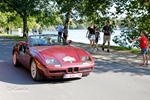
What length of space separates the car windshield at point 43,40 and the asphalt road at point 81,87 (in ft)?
3.29

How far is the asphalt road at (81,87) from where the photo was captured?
5066 millimetres

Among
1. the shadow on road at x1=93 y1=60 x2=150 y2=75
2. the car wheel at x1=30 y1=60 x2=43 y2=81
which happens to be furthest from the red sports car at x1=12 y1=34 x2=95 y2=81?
the shadow on road at x1=93 y1=60 x2=150 y2=75

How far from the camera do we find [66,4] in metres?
21.5

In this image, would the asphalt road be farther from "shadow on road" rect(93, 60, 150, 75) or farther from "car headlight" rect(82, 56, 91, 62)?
"car headlight" rect(82, 56, 91, 62)

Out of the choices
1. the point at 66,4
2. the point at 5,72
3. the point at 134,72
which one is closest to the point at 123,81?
the point at 134,72

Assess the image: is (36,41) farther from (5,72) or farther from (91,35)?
(91,35)

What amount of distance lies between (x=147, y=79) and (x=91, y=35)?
7.16 m

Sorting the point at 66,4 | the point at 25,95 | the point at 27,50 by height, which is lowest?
the point at 25,95

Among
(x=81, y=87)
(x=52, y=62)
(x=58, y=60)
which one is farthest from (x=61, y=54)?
(x=81, y=87)

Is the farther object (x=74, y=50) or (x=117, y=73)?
(x=117, y=73)

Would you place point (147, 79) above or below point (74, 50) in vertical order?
below

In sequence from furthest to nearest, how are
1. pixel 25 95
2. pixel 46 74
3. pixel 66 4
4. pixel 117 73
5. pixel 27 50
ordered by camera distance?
pixel 66 4 < pixel 117 73 < pixel 27 50 < pixel 46 74 < pixel 25 95

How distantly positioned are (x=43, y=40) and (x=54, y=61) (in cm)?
170

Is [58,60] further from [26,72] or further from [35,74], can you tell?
[26,72]
